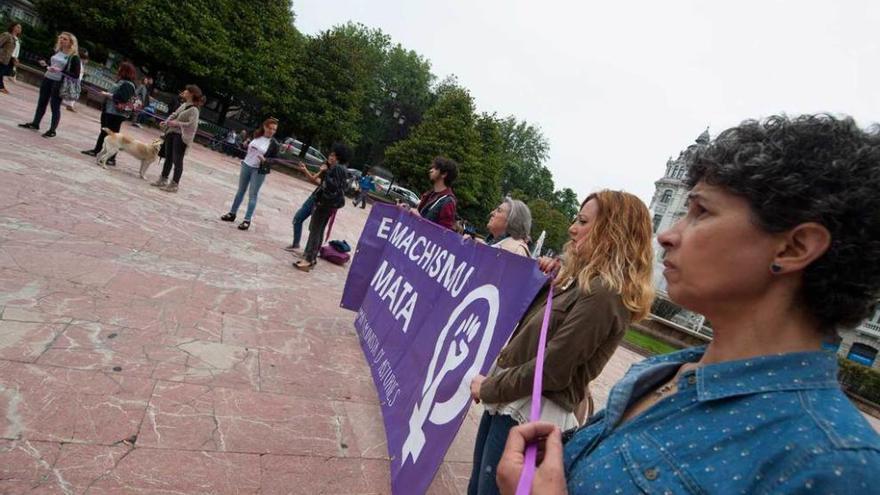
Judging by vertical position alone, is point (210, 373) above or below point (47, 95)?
below

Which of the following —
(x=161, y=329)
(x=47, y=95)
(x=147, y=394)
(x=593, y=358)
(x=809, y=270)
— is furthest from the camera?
(x=47, y=95)

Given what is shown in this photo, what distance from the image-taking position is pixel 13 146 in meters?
7.60

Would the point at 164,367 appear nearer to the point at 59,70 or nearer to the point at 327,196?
the point at 327,196

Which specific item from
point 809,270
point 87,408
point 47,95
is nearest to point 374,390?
point 87,408

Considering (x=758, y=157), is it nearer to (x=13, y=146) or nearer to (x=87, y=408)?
(x=87, y=408)

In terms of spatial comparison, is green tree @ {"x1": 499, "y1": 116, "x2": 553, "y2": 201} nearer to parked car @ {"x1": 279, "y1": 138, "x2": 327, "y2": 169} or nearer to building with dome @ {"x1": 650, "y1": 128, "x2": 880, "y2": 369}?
building with dome @ {"x1": 650, "y1": 128, "x2": 880, "y2": 369}

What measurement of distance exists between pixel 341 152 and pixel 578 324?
562cm

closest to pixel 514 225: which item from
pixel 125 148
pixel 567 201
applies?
pixel 125 148

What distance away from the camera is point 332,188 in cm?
686

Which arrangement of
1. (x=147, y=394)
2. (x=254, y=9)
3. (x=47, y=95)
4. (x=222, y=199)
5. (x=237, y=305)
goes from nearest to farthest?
(x=147, y=394)
(x=237, y=305)
(x=47, y=95)
(x=222, y=199)
(x=254, y=9)

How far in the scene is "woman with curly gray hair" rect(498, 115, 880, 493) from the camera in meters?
0.78

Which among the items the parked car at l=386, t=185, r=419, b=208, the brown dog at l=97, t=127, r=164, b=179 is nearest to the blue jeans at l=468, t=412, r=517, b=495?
the brown dog at l=97, t=127, r=164, b=179

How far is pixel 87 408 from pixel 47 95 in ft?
31.2

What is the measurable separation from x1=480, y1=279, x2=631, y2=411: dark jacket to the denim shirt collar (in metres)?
0.92
